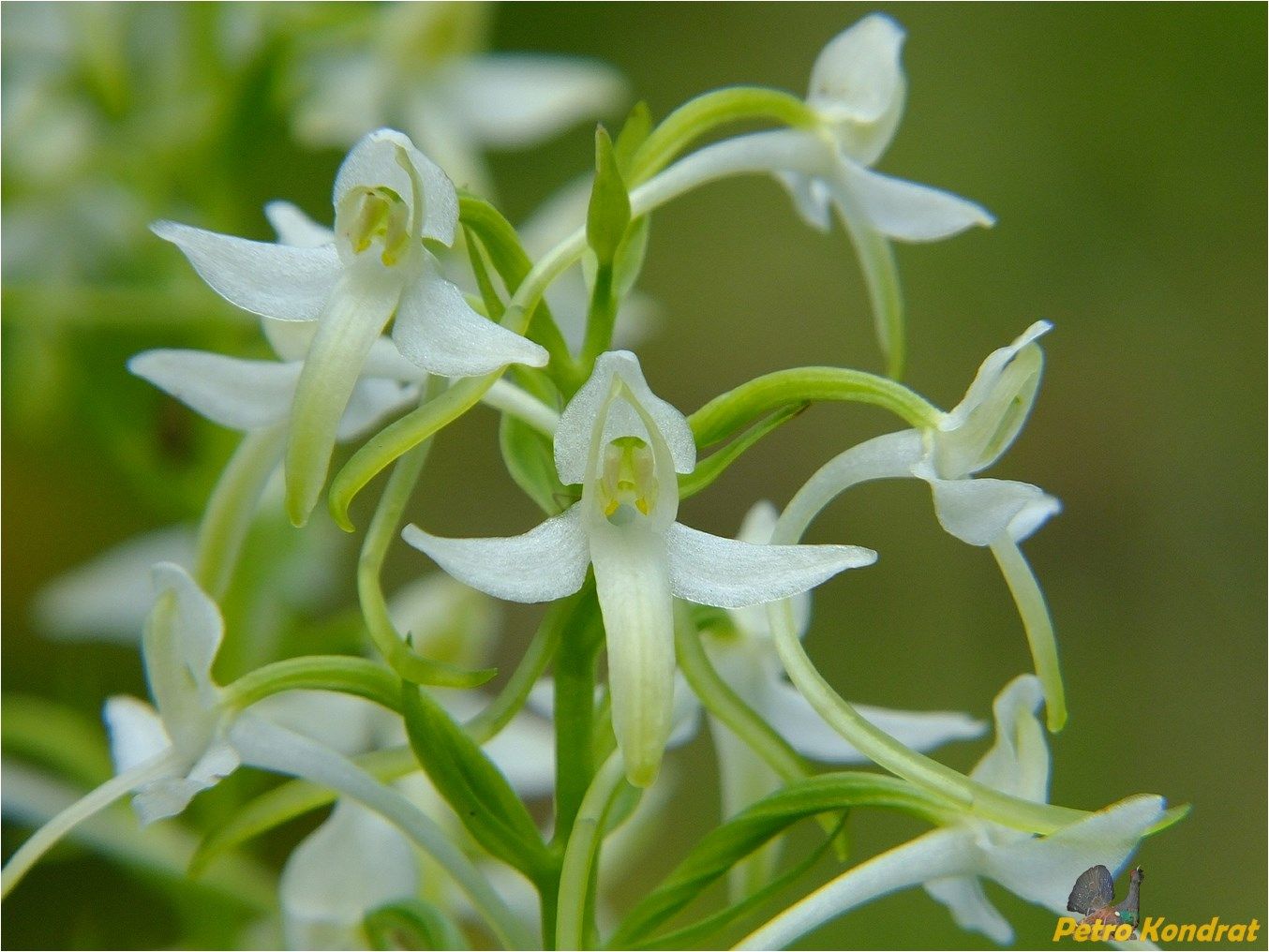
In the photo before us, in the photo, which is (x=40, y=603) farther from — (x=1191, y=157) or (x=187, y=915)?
(x=1191, y=157)

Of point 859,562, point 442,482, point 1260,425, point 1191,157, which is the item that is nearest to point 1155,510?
point 1260,425

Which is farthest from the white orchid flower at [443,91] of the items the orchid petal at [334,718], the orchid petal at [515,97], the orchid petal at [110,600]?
the orchid petal at [334,718]

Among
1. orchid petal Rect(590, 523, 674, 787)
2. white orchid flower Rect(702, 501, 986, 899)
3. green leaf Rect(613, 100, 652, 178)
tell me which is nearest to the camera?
orchid petal Rect(590, 523, 674, 787)

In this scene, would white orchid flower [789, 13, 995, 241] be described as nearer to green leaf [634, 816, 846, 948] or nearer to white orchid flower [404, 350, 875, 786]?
white orchid flower [404, 350, 875, 786]

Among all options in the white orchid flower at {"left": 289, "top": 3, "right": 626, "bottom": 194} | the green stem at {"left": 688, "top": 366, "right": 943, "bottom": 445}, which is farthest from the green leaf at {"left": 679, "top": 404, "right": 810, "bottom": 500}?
the white orchid flower at {"left": 289, "top": 3, "right": 626, "bottom": 194}

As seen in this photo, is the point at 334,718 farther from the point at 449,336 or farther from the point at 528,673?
the point at 449,336
